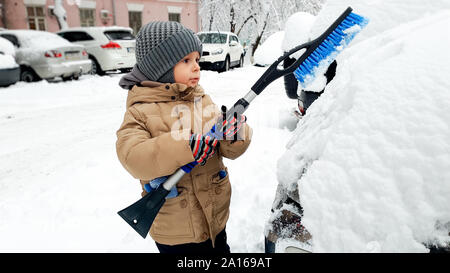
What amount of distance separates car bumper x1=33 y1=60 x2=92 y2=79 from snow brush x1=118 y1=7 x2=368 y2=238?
7656 millimetres

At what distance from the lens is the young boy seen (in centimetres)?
131

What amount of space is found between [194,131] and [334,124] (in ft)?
2.04

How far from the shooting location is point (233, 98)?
6.39m

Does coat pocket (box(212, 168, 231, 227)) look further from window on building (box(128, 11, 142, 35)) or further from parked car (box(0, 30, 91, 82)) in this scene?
window on building (box(128, 11, 142, 35))

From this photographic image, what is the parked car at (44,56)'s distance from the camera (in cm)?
757

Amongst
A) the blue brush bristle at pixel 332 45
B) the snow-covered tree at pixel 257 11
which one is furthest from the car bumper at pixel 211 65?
the blue brush bristle at pixel 332 45

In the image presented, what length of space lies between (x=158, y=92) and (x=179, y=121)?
153 millimetres

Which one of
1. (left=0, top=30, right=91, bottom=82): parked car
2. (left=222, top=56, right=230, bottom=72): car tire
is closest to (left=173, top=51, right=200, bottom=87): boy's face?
(left=0, top=30, right=91, bottom=82): parked car

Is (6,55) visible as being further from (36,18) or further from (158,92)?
(36,18)

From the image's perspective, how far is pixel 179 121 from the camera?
52.0 inches

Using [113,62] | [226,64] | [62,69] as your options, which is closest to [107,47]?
[113,62]

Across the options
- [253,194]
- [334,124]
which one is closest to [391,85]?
[334,124]

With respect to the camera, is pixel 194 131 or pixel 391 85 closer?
pixel 391 85
